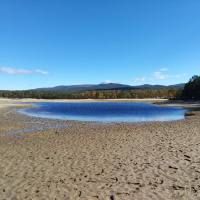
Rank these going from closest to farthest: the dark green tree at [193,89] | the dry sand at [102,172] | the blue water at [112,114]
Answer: the dry sand at [102,172] < the blue water at [112,114] < the dark green tree at [193,89]

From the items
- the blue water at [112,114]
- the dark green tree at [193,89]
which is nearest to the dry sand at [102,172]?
the blue water at [112,114]

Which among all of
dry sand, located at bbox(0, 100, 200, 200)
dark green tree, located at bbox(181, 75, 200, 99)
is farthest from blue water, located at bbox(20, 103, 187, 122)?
dark green tree, located at bbox(181, 75, 200, 99)

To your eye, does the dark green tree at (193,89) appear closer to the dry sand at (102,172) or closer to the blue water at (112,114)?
the blue water at (112,114)

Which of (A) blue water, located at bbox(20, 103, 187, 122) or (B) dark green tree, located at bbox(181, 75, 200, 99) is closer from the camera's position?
(A) blue water, located at bbox(20, 103, 187, 122)

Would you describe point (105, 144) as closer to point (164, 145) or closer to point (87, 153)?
point (87, 153)

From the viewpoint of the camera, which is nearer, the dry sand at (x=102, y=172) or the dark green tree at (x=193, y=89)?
the dry sand at (x=102, y=172)

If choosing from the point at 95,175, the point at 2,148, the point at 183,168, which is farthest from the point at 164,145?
the point at 2,148

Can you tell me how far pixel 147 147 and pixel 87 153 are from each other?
3641mm

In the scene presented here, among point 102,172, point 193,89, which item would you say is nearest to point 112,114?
point 102,172

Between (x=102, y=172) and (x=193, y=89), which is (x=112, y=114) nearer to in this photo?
(x=102, y=172)

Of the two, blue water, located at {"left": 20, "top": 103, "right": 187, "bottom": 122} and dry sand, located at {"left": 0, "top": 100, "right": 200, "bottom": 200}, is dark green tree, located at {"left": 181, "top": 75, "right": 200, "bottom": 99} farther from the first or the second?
dry sand, located at {"left": 0, "top": 100, "right": 200, "bottom": 200}

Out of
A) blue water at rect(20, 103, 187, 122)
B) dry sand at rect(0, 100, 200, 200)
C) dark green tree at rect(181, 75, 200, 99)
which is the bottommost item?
blue water at rect(20, 103, 187, 122)

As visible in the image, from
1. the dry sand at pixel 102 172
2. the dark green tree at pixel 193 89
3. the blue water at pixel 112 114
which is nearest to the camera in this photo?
the dry sand at pixel 102 172

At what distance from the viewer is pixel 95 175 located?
6.64 m
